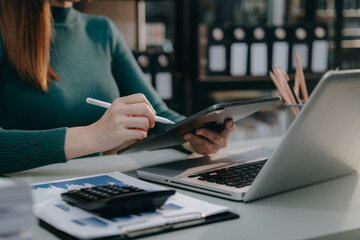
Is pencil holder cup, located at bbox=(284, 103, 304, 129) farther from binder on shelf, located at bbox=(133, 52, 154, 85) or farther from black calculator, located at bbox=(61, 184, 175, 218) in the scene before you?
binder on shelf, located at bbox=(133, 52, 154, 85)

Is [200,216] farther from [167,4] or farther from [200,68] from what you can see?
[167,4]

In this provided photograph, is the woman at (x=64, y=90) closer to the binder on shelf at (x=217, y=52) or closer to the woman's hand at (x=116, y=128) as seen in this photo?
the woman's hand at (x=116, y=128)

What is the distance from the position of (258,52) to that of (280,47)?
0.13m

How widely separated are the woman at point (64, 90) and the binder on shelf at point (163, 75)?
79 centimetres

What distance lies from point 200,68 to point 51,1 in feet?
3.85

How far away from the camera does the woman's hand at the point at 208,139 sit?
3.55 ft

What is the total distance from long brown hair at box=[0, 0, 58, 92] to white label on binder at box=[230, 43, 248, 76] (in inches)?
53.4

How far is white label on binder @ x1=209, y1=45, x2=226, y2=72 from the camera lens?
96.3 inches

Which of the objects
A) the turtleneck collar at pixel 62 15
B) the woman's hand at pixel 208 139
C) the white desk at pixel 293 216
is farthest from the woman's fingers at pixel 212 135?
the turtleneck collar at pixel 62 15

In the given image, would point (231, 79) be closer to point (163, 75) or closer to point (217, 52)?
point (217, 52)

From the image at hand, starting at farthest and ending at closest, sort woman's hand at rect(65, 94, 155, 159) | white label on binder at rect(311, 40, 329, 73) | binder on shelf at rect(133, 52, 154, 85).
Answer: white label on binder at rect(311, 40, 329, 73) < binder on shelf at rect(133, 52, 154, 85) < woman's hand at rect(65, 94, 155, 159)

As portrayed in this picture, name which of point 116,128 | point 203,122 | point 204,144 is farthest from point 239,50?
point 116,128

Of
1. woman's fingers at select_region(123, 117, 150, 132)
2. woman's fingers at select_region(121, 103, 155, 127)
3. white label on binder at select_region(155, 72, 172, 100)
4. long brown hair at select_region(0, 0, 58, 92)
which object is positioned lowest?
white label on binder at select_region(155, 72, 172, 100)

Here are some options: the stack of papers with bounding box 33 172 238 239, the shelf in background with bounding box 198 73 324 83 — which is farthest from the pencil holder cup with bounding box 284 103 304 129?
the shelf in background with bounding box 198 73 324 83
